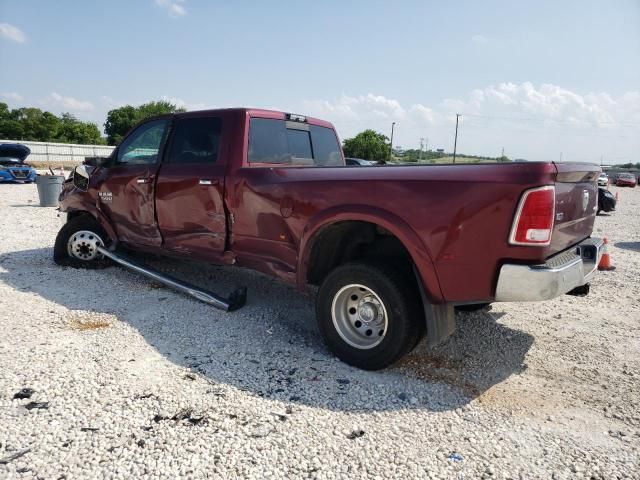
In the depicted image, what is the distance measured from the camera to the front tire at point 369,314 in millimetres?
3156

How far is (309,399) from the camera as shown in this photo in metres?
3.01

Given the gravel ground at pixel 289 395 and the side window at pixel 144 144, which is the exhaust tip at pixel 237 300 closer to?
the gravel ground at pixel 289 395

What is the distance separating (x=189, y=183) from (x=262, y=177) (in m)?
0.99

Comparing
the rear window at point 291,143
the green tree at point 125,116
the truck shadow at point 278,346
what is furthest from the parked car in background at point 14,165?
the green tree at point 125,116

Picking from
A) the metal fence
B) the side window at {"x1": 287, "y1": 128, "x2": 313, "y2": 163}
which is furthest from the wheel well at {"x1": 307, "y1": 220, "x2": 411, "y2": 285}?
the metal fence

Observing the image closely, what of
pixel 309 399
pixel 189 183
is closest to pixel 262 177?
pixel 189 183

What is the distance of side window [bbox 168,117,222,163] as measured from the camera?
176 inches

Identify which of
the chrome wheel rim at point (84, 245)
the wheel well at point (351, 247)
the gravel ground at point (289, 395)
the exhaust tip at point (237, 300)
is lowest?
the gravel ground at point (289, 395)

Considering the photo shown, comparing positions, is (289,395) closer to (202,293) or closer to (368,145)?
(202,293)

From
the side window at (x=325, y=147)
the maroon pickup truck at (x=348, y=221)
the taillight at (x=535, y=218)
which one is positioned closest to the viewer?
the taillight at (x=535, y=218)

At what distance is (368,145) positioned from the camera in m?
65.6

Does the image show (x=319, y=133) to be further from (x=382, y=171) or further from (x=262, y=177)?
(x=382, y=171)

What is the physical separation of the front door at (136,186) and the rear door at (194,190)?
17 centimetres

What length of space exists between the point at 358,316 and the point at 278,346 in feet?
2.56
